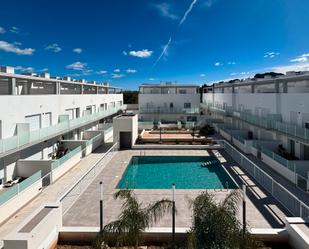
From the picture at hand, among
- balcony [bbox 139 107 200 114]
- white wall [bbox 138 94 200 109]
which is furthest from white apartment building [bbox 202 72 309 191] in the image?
white wall [bbox 138 94 200 109]

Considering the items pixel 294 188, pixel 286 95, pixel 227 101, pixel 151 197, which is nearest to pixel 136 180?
pixel 151 197

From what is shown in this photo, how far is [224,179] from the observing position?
1891 cm

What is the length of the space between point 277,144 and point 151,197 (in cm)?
1464

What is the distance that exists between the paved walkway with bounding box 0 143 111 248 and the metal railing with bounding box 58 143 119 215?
0.66 meters

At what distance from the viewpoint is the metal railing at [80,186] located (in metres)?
13.6

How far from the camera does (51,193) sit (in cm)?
1560

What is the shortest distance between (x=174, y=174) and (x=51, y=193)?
867 centimetres

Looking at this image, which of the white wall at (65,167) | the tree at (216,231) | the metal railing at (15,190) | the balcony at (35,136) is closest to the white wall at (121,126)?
the balcony at (35,136)

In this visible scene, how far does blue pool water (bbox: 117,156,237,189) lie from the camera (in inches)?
710

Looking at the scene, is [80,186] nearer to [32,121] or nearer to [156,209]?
[32,121]

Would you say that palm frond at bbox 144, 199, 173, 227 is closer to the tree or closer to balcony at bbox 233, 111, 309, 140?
the tree

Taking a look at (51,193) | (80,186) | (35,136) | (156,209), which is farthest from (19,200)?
(156,209)

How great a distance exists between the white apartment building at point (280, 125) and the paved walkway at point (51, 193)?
13.5m

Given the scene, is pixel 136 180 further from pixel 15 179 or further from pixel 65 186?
pixel 15 179
